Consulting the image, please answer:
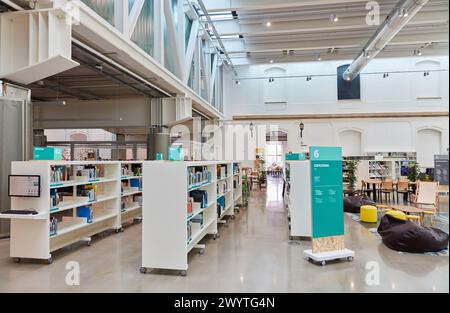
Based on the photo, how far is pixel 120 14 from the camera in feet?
18.6

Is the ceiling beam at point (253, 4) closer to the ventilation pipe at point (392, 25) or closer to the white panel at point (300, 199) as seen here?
the ventilation pipe at point (392, 25)

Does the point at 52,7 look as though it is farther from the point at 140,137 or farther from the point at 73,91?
the point at 140,137

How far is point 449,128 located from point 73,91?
11.8 meters

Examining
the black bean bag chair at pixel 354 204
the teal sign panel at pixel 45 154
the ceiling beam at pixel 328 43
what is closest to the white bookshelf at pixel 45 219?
the teal sign panel at pixel 45 154

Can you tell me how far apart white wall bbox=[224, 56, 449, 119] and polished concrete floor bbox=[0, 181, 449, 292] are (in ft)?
35.4

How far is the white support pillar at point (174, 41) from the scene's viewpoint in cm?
759

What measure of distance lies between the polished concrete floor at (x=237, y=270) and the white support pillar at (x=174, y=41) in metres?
4.80

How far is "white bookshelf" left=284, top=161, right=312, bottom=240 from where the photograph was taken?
5.75m

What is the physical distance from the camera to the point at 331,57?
13414 millimetres

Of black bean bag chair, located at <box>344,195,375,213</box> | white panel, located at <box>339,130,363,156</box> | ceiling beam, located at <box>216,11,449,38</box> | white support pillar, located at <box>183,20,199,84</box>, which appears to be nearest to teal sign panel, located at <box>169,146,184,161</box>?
white support pillar, located at <box>183,20,199,84</box>

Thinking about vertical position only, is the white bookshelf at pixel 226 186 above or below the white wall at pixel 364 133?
below

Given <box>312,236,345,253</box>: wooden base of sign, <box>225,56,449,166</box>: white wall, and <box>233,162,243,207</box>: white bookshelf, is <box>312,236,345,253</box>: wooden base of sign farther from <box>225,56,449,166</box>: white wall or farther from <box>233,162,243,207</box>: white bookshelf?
<box>225,56,449,166</box>: white wall

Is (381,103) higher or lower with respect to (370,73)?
lower
